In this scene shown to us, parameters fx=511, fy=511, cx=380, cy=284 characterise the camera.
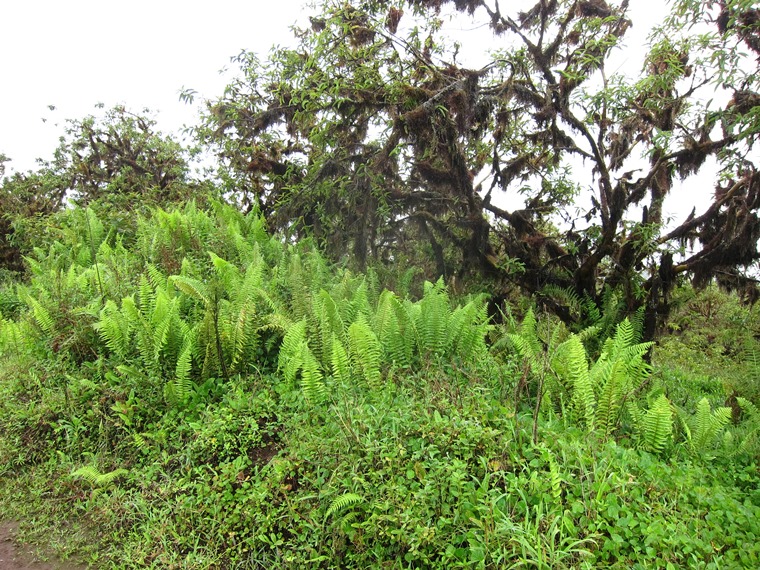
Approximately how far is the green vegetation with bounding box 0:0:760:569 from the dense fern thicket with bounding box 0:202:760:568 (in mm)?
21

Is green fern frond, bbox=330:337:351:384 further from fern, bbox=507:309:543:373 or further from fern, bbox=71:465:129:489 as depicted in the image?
fern, bbox=71:465:129:489

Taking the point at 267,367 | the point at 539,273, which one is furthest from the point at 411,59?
the point at 267,367

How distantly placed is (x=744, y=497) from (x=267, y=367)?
3.52 metres

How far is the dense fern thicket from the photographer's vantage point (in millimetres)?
2592

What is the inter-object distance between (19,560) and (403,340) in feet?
9.79

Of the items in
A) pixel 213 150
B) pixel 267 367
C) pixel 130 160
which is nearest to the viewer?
pixel 267 367

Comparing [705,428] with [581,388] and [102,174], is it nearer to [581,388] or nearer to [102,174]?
[581,388]

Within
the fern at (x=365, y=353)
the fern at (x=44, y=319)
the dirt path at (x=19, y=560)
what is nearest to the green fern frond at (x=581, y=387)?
the fern at (x=365, y=353)

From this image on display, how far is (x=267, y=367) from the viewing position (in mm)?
4484

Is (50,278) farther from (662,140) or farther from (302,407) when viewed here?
(662,140)

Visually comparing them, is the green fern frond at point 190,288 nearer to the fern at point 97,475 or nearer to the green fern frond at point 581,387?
the fern at point 97,475

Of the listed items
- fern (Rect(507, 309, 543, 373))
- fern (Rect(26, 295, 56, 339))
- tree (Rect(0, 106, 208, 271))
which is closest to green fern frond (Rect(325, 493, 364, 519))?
fern (Rect(507, 309, 543, 373))

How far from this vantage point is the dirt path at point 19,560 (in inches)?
114

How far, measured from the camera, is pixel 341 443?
3148mm
